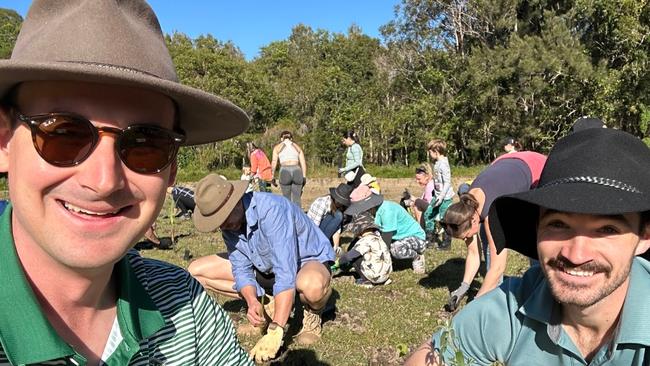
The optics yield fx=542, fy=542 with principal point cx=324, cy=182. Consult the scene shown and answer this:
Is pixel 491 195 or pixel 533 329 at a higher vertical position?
pixel 491 195

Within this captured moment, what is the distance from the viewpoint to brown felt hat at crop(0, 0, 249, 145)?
1.10 metres

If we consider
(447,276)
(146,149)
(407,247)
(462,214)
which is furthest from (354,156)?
(146,149)

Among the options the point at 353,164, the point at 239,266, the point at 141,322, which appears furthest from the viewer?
the point at 353,164

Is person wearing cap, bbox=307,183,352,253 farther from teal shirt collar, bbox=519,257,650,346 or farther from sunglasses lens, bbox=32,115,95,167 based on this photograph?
sunglasses lens, bbox=32,115,95,167

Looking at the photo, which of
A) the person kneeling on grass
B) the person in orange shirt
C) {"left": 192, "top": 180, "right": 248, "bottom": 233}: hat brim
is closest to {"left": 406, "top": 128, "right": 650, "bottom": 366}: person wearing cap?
{"left": 192, "top": 180, "right": 248, "bottom": 233}: hat brim

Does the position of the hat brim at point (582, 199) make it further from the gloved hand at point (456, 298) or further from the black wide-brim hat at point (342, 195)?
the black wide-brim hat at point (342, 195)

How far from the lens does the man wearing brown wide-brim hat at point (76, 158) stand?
1.15 meters

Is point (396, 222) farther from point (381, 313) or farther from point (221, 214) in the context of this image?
point (221, 214)

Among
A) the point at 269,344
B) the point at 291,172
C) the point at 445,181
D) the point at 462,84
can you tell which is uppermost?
the point at 462,84

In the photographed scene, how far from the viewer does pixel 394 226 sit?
7.55 meters

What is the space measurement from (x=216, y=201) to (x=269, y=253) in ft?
2.12

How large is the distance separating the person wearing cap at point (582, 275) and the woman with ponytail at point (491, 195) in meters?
2.38

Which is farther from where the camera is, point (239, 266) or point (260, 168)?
point (260, 168)

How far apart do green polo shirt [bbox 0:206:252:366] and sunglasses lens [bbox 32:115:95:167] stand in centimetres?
27
